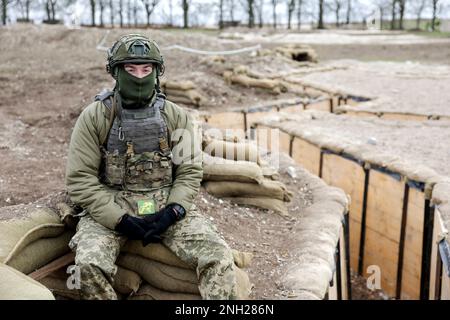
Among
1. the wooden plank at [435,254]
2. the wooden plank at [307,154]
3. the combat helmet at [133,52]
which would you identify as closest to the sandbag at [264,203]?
the wooden plank at [435,254]

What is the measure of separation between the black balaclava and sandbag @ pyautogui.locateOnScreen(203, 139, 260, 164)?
6.73ft

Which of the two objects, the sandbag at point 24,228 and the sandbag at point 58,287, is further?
the sandbag at point 58,287

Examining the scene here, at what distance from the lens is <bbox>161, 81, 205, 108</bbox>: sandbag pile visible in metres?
11.2

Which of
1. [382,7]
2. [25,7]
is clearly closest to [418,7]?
[382,7]

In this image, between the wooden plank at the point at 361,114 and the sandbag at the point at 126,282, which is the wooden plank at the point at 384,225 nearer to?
the sandbag at the point at 126,282

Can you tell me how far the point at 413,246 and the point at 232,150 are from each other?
2.43 meters

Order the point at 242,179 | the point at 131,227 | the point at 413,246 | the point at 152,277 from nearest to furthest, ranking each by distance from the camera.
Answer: the point at 131,227 → the point at 152,277 → the point at 242,179 → the point at 413,246

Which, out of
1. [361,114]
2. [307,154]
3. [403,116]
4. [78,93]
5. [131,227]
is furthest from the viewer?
[78,93]

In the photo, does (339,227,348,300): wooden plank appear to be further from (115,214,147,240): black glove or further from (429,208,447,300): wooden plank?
(115,214,147,240): black glove

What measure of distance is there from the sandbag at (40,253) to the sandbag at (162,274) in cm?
39

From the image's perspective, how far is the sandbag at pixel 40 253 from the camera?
10.2ft

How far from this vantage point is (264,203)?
16.8 ft

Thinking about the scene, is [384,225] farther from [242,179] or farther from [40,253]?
[40,253]
